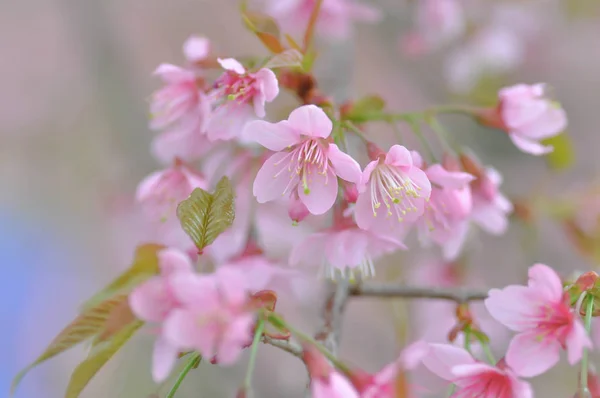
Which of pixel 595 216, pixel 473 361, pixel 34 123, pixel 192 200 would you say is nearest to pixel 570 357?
pixel 473 361

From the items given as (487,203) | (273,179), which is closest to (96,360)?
(273,179)

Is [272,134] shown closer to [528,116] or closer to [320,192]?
[320,192]

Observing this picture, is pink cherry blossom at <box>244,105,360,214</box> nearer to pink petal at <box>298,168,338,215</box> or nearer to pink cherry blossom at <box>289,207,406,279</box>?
pink petal at <box>298,168,338,215</box>

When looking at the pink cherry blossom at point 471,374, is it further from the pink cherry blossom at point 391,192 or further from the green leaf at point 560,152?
the green leaf at point 560,152

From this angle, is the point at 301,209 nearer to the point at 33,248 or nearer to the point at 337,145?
the point at 337,145

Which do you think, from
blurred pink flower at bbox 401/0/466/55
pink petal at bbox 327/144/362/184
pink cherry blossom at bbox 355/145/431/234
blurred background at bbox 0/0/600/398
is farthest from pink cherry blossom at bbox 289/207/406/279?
blurred pink flower at bbox 401/0/466/55

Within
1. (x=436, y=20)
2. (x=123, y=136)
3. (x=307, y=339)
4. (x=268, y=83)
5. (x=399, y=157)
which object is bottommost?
(x=123, y=136)

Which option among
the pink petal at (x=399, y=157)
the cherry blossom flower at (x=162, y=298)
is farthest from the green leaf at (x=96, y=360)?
the pink petal at (x=399, y=157)
